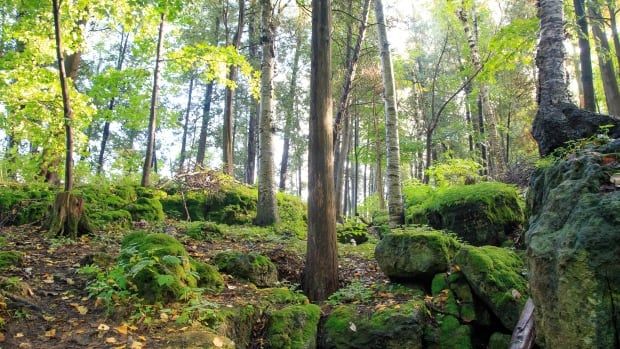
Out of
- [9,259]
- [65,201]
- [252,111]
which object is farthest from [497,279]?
[252,111]

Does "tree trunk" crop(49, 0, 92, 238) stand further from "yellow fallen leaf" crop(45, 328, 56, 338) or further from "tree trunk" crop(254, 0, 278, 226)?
"tree trunk" crop(254, 0, 278, 226)

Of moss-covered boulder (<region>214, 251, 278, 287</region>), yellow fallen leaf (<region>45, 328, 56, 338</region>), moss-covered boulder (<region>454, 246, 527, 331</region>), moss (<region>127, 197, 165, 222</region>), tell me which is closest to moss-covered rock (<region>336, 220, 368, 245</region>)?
moss-covered boulder (<region>214, 251, 278, 287</region>)

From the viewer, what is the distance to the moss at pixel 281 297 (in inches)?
211

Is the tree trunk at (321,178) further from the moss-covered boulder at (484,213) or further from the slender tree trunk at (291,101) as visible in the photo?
the slender tree trunk at (291,101)

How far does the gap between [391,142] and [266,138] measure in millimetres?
3117

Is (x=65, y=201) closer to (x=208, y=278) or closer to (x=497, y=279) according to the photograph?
(x=208, y=278)

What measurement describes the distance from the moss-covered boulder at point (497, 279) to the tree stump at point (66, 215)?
20.5 feet

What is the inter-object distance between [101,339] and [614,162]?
5111 millimetres

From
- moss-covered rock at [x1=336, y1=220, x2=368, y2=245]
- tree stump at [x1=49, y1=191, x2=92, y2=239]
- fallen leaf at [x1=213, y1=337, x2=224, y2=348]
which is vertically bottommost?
fallen leaf at [x1=213, y1=337, x2=224, y2=348]

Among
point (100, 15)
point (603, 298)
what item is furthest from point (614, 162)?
point (100, 15)

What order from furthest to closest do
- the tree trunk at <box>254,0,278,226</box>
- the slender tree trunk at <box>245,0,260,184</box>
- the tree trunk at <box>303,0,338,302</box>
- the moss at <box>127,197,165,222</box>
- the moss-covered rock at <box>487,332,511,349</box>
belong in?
1. the slender tree trunk at <box>245,0,260,184</box>
2. the tree trunk at <box>254,0,278,226</box>
3. the moss at <box>127,197,165,222</box>
4. the tree trunk at <box>303,0,338,302</box>
5. the moss-covered rock at <box>487,332,511,349</box>

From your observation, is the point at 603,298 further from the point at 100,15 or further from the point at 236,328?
the point at 100,15

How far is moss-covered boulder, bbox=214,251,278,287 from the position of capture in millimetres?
5945

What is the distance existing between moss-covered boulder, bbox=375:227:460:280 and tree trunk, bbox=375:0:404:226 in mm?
3287
